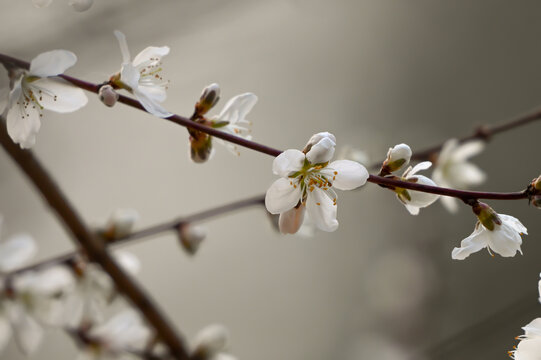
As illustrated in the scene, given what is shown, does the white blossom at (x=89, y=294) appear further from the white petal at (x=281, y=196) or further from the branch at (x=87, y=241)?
the white petal at (x=281, y=196)

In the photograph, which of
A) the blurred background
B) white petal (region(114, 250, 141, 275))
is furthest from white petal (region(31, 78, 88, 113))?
the blurred background

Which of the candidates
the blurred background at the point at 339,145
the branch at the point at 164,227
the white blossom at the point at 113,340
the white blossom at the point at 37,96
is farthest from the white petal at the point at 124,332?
the blurred background at the point at 339,145

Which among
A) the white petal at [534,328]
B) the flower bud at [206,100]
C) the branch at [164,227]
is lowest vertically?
the white petal at [534,328]

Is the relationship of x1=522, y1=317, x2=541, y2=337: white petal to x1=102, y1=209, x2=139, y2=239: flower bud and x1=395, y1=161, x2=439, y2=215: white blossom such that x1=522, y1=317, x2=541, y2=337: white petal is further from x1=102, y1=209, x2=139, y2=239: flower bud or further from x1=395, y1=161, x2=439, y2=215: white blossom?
x1=102, y1=209, x2=139, y2=239: flower bud

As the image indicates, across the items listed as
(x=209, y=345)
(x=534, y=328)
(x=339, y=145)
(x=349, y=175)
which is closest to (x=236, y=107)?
(x=349, y=175)

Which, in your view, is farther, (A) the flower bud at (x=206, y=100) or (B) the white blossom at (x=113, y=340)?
(B) the white blossom at (x=113, y=340)

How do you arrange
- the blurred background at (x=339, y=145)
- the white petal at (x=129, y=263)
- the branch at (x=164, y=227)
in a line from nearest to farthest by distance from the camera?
the branch at (x=164, y=227), the white petal at (x=129, y=263), the blurred background at (x=339, y=145)

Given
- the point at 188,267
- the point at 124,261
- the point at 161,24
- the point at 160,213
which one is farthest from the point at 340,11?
the point at 124,261
